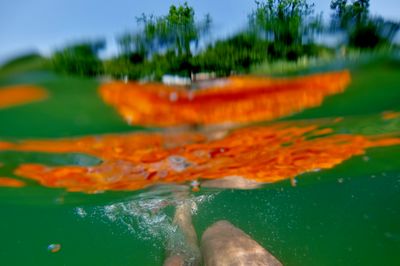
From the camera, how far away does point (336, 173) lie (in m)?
17.6

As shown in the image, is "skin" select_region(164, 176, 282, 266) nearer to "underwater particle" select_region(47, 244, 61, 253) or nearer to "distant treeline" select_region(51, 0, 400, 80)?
"distant treeline" select_region(51, 0, 400, 80)

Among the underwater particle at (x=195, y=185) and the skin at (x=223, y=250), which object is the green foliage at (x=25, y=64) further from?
the underwater particle at (x=195, y=185)

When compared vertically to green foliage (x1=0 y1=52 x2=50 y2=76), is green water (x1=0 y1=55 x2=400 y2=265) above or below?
below

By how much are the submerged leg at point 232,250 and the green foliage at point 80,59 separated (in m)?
6.67

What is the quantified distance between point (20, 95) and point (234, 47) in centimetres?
449

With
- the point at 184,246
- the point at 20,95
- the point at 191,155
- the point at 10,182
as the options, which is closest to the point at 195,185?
the point at 184,246

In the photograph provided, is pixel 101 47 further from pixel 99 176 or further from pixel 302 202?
pixel 302 202

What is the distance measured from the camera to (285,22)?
4617 millimetres

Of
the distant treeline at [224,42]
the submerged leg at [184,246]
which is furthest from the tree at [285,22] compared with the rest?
the submerged leg at [184,246]

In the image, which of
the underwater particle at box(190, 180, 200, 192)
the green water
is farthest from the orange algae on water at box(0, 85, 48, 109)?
the underwater particle at box(190, 180, 200, 192)

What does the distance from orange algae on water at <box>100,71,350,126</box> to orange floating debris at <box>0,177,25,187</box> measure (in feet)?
24.4

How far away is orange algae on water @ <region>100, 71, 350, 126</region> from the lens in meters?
6.35

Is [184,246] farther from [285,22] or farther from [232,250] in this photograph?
[285,22]

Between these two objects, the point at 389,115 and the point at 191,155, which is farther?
the point at 191,155
